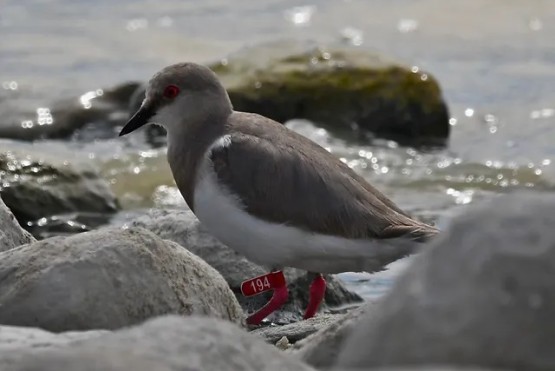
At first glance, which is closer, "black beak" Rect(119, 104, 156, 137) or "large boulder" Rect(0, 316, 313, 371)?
"large boulder" Rect(0, 316, 313, 371)

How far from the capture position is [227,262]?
8023 millimetres

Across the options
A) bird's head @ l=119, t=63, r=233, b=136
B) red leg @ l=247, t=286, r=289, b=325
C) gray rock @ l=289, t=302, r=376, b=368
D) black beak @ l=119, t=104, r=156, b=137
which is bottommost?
red leg @ l=247, t=286, r=289, b=325

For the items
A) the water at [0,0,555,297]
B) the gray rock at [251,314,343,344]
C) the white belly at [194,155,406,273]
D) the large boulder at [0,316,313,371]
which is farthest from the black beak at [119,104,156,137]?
the water at [0,0,555,297]

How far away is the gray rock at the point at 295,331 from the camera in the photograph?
6578 millimetres

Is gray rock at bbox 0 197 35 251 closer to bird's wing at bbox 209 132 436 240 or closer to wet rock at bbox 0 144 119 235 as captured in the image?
bird's wing at bbox 209 132 436 240

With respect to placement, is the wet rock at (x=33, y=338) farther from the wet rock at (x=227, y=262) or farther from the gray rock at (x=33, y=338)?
the wet rock at (x=227, y=262)

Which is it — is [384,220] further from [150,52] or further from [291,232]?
[150,52]

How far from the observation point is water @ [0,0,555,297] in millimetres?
12500

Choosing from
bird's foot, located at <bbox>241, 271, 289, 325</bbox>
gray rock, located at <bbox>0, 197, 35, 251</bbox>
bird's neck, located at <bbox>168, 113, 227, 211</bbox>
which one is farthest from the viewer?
bird's foot, located at <bbox>241, 271, 289, 325</bbox>

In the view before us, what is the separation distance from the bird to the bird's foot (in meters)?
0.02

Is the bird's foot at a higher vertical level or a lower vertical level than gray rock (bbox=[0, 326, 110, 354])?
lower

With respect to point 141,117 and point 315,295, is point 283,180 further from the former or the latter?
point 141,117

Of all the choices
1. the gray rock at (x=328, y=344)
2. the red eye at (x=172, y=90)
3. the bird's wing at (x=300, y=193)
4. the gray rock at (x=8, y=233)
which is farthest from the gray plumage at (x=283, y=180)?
the gray rock at (x=328, y=344)

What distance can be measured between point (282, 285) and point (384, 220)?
0.75 m
